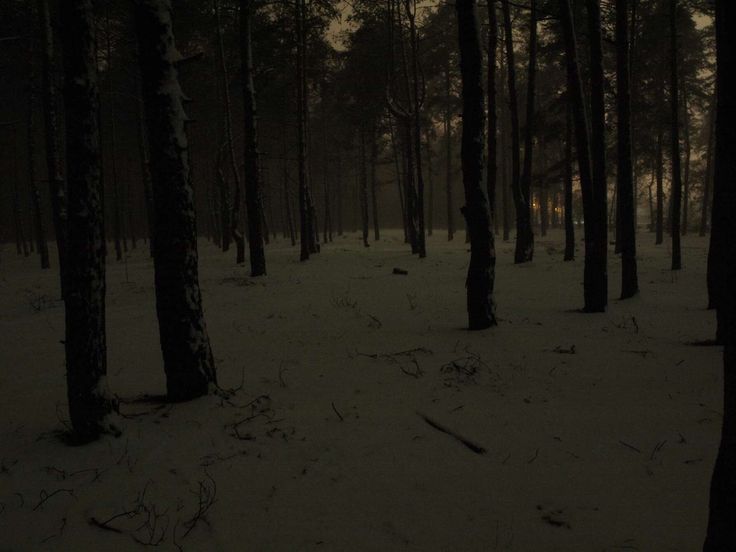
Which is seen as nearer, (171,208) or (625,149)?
(171,208)

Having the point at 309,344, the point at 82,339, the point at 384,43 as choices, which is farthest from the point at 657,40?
the point at 82,339

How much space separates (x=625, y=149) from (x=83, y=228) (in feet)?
33.2

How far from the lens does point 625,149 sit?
32.4 ft

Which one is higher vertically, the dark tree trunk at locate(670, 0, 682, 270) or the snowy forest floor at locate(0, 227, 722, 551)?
the dark tree trunk at locate(670, 0, 682, 270)

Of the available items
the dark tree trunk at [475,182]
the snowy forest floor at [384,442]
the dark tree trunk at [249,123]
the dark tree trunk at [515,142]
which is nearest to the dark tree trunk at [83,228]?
the snowy forest floor at [384,442]

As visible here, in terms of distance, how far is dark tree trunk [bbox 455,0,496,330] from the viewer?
23.7 feet

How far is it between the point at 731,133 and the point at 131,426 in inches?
189

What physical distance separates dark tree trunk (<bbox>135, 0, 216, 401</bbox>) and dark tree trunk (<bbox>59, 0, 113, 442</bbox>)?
681 millimetres

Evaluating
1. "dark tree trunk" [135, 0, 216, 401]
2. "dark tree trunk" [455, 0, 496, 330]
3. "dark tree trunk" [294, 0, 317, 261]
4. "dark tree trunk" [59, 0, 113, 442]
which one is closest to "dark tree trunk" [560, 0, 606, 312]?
"dark tree trunk" [455, 0, 496, 330]

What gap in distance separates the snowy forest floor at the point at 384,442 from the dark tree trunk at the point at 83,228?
1.59ft

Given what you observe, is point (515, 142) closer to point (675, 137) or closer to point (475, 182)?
point (675, 137)

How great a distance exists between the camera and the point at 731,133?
1936 millimetres

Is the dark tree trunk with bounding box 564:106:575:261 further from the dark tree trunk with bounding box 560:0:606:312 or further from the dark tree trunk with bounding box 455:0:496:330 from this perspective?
the dark tree trunk with bounding box 455:0:496:330

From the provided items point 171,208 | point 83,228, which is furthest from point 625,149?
point 83,228
